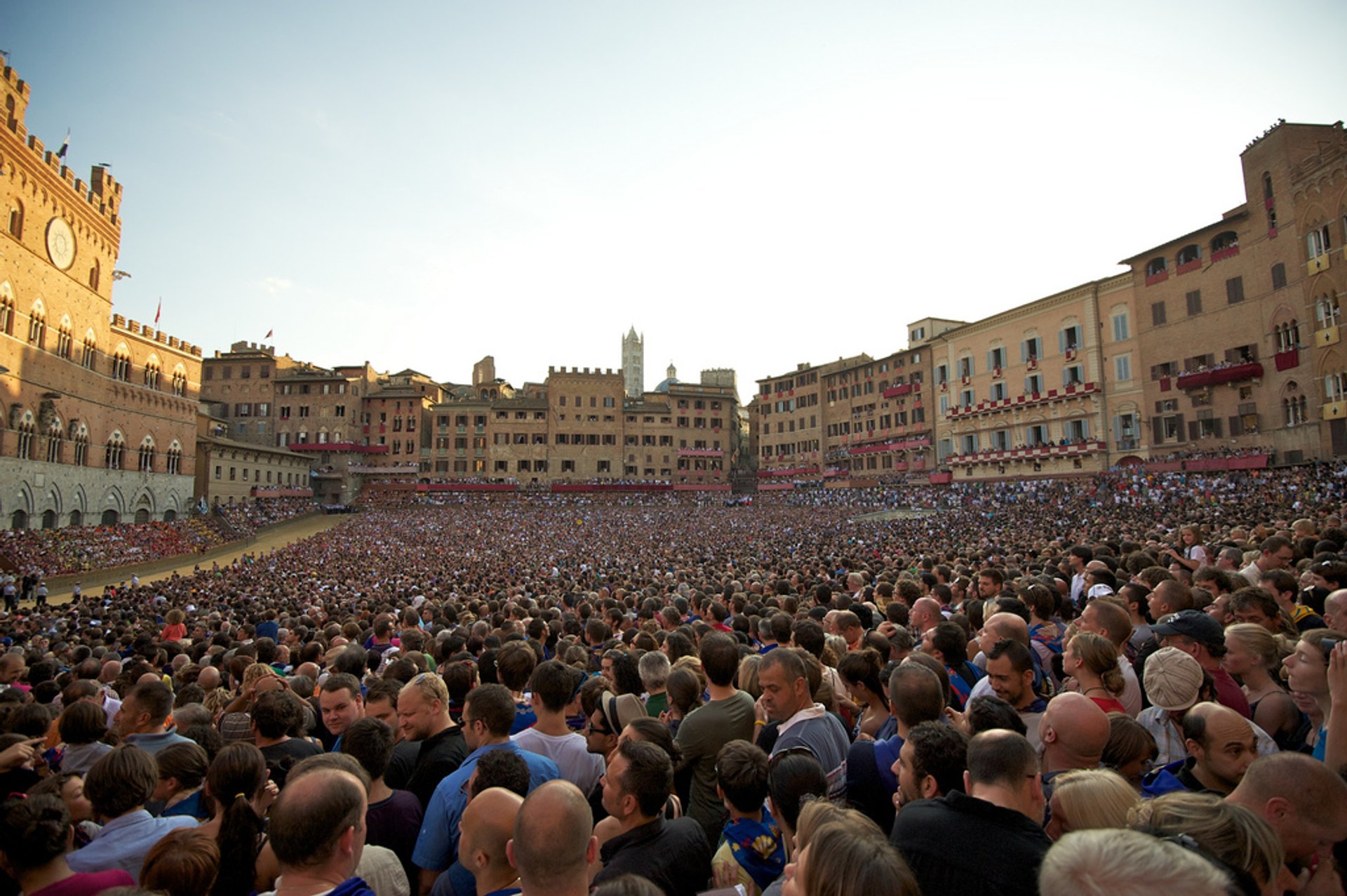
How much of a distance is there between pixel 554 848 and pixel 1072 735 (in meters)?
2.57

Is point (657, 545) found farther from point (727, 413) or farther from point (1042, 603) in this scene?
point (727, 413)

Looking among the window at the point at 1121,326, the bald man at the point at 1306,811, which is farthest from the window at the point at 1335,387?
the bald man at the point at 1306,811

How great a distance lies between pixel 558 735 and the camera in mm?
4477

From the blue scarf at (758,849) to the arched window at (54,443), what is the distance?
47085 millimetres

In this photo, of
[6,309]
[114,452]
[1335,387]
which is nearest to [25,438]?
[6,309]

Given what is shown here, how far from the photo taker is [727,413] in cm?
7469

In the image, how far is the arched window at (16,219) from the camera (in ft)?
111

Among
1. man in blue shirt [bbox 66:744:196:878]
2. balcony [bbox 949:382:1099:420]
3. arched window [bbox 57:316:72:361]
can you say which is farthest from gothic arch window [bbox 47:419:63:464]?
balcony [bbox 949:382:1099:420]

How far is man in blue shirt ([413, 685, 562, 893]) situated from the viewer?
353cm

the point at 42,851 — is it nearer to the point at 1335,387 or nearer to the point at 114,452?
the point at 1335,387

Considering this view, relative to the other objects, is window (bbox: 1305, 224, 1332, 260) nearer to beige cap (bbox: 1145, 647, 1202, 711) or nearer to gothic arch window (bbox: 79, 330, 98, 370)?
beige cap (bbox: 1145, 647, 1202, 711)

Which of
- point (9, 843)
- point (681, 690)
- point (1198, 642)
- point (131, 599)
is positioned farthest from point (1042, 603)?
point (131, 599)

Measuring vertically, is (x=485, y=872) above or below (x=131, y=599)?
above

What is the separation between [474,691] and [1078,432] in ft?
158
